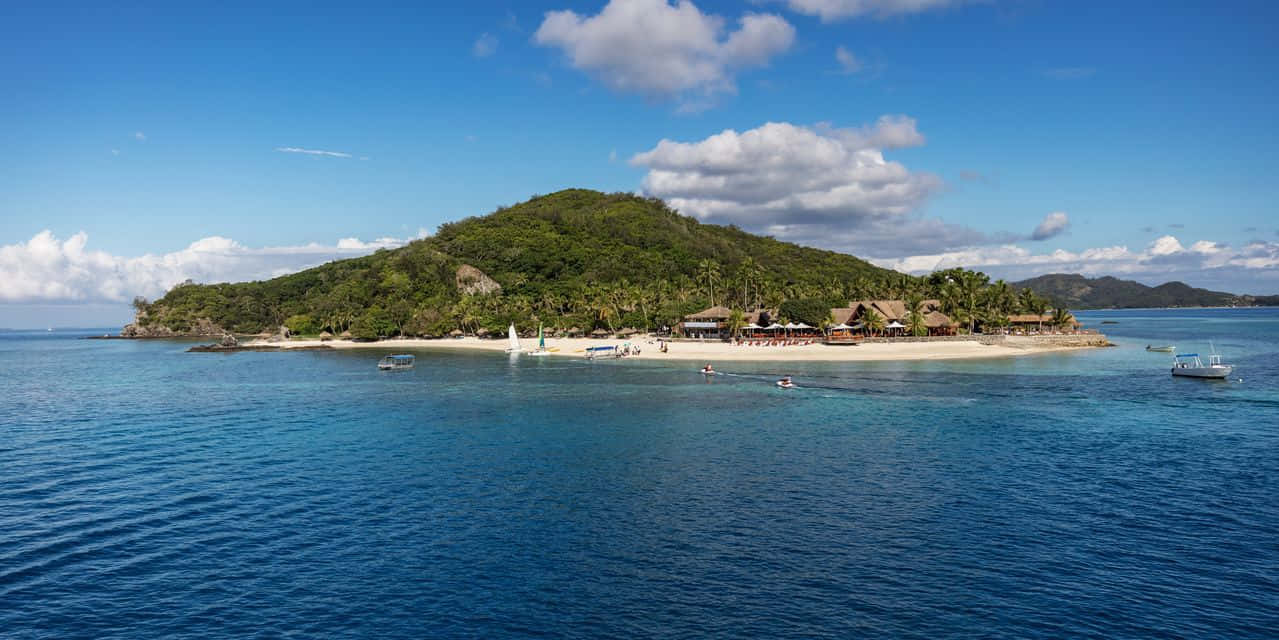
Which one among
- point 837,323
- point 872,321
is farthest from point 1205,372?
point 837,323

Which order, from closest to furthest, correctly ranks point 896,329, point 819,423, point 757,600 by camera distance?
1. point 757,600
2. point 819,423
3. point 896,329

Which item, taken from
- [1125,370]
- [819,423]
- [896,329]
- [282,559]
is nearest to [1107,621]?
[282,559]

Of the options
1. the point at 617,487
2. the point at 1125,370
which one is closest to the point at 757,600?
the point at 617,487

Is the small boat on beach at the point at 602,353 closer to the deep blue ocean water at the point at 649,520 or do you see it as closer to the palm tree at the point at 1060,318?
the deep blue ocean water at the point at 649,520

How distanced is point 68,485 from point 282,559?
Answer: 665 inches

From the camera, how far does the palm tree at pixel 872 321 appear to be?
362ft

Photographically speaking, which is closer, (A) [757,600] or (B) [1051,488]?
(A) [757,600]

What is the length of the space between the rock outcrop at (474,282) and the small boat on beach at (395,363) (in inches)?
3777

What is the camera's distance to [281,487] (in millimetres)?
29844

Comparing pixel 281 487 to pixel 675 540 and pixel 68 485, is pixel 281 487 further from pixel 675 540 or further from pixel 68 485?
pixel 675 540

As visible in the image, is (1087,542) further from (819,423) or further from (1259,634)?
(819,423)

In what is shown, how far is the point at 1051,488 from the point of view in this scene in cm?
2842

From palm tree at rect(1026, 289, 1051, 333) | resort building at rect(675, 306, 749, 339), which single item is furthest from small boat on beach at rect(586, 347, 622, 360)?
palm tree at rect(1026, 289, 1051, 333)

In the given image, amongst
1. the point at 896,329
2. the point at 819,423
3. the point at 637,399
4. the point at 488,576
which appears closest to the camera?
the point at 488,576
